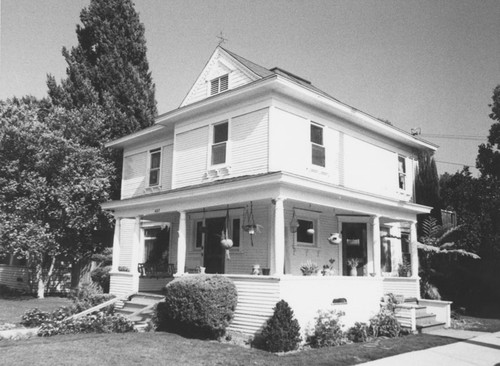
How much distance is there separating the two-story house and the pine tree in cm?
789

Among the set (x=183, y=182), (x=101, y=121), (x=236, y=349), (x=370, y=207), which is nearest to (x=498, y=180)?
(x=370, y=207)

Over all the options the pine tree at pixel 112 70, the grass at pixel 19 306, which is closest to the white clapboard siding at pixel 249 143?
the grass at pixel 19 306

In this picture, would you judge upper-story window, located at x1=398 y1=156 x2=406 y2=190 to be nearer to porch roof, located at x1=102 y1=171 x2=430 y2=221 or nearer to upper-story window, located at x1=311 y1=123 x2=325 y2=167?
porch roof, located at x1=102 y1=171 x2=430 y2=221

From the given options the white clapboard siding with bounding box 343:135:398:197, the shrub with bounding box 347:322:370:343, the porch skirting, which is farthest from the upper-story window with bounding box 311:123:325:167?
the shrub with bounding box 347:322:370:343

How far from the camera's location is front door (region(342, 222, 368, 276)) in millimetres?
17953

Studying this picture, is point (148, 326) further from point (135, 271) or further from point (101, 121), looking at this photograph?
point (101, 121)

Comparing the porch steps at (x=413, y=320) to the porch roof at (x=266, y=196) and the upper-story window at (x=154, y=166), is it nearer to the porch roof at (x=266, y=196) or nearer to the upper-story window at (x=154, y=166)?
the porch roof at (x=266, y=196)

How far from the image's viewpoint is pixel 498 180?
1975cm

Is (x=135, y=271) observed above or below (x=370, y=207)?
below

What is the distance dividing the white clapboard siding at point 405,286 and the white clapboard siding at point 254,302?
7008 mm

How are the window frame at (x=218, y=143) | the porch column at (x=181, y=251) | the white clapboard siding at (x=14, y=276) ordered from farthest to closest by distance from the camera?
the white clapboard siding at (x=14, y=276) → the window frame at (x=218, y=143) → the porch column at (x=181, y=251)

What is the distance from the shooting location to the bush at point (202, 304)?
11913 mm

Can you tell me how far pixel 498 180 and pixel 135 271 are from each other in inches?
612

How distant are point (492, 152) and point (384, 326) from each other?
1213cm
